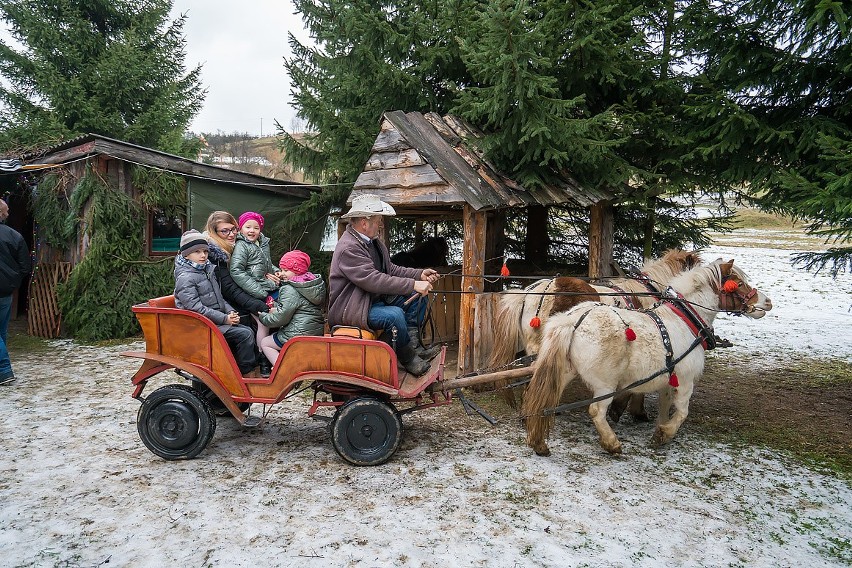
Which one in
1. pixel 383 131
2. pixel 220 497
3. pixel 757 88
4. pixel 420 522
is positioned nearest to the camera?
pixel 420 522

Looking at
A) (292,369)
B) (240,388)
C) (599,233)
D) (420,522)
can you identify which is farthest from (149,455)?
(599,233)

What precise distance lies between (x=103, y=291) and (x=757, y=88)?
10.3 m

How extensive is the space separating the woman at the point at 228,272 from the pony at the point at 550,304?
264cm

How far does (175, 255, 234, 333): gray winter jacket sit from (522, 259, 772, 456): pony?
112 inches

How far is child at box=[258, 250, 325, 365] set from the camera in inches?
191

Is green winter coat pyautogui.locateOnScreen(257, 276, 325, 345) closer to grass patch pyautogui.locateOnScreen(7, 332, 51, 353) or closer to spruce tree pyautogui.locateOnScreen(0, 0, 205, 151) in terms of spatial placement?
grass patch pyautogui.locateOnScreen(7, 332, 51, 353)

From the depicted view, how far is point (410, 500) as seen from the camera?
4199mm

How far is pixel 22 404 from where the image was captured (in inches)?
244

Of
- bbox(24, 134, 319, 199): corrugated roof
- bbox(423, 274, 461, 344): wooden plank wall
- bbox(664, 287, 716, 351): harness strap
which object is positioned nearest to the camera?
bbox(664, 287, 716, 351): harness strap

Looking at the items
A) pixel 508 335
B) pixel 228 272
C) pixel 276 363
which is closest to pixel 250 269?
pixel 228 272

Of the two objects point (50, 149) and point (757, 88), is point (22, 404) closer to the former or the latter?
point (50, 149)

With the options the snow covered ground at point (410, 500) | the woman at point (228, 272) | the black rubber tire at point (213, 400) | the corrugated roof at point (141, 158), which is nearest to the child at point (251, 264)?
the woman at point (228, 272)

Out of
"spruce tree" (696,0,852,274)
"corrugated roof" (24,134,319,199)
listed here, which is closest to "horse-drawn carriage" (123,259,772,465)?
"spruce tree" (696,0,852,274)

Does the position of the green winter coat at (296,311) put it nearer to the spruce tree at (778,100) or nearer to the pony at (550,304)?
the pony at (550,304)
